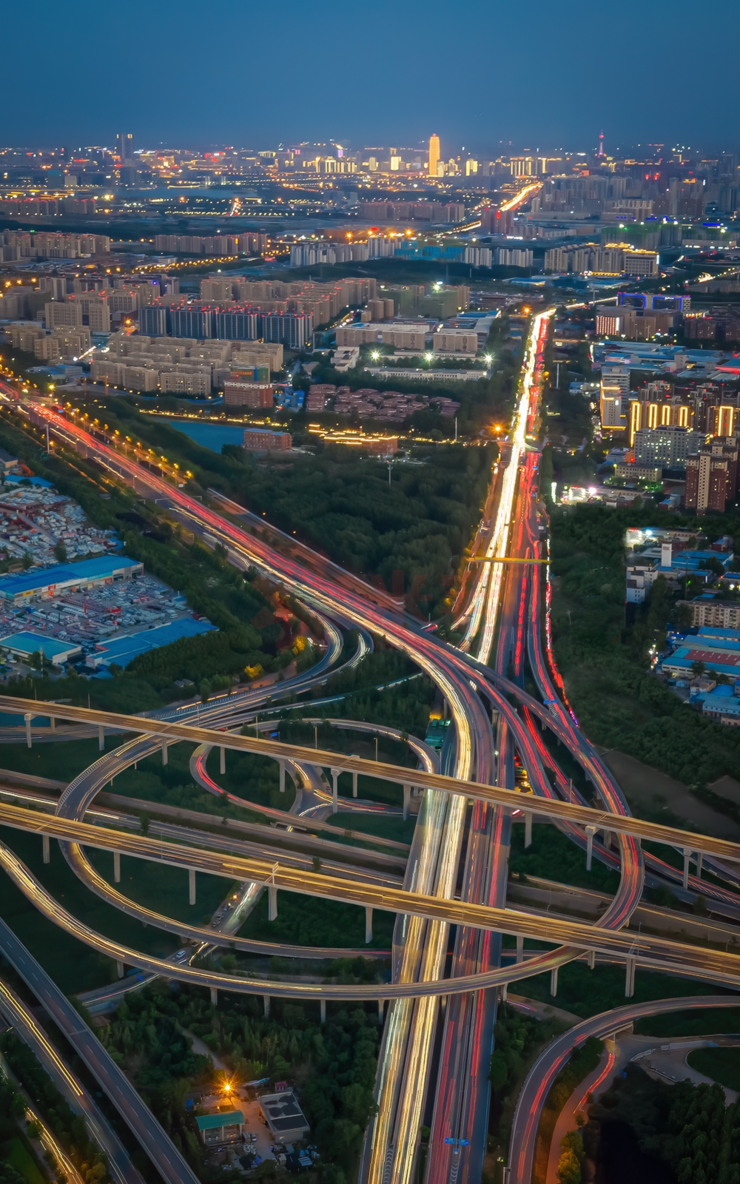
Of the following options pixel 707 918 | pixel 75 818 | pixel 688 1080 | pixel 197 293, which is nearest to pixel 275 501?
pixel 75 818

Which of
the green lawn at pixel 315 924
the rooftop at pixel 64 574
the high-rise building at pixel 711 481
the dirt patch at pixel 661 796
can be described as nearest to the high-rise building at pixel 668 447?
the high-rise building at pixel 711 481

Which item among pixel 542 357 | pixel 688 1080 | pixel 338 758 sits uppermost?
pixel 542 357

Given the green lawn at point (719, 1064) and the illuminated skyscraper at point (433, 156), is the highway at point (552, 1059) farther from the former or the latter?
the illuminated skyscraper at point (433, 156)

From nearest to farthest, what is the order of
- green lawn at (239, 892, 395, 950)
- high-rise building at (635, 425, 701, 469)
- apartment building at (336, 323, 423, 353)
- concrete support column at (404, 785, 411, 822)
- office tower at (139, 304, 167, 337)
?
green lawn at (239, 892, 395, 950) → concrete support column at (404, 785, 411, 822) → high-rise building at (635, 425, 701, 469) → apartment building at (336, 323, 423, 353) → office tower at (139, 304, 167, 337)

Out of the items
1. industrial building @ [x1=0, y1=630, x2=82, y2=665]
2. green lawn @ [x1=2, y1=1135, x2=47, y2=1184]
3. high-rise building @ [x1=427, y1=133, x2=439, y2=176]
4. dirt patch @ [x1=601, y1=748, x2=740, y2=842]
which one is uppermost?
high-rise building @ [x1=427, y1=133, x2=439, y2=176]

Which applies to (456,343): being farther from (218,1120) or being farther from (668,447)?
(218,1120)

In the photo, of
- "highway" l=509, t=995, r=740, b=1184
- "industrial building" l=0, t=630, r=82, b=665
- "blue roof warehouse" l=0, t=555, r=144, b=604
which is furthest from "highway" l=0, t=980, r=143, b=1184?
"blue roof warehouse" l=0, t=555, r=144, b=604

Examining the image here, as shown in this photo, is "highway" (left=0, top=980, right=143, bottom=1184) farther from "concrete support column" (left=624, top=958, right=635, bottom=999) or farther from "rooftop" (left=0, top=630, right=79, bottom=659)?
"rooftop" (left=0, top=630, right=79, bottom=659)

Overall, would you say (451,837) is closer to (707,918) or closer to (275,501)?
(707,918)
